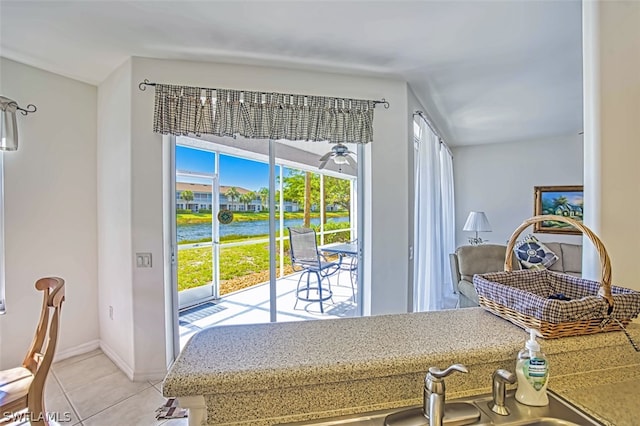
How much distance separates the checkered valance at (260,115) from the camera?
8.13 feet

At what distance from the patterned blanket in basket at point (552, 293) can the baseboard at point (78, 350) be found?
341 cm

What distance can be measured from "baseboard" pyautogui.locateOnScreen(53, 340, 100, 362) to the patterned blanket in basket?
341 cm

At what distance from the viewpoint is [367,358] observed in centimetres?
82

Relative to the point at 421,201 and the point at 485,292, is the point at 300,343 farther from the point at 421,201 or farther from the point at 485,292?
the point at 421,201

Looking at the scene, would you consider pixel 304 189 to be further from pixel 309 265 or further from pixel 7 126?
pixel 7 126

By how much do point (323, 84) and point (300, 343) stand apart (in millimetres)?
2401

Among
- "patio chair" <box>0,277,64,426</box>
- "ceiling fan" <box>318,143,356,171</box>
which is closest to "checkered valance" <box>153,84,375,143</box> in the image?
"ceiling fan" <box>318,143,356,171</box>

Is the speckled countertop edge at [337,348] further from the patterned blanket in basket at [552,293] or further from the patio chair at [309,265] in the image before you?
the patio chair at [309,265]

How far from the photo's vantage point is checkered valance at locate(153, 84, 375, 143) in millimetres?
2477

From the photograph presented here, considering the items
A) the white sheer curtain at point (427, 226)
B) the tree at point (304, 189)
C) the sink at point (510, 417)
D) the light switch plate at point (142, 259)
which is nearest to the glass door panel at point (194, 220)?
the light switch plate at point (142, 259)

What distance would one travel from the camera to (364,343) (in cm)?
92

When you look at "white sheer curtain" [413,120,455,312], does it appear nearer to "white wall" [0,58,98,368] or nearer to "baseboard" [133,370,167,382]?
"baseboard" [133,370,167,382]

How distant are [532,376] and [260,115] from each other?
2390mm

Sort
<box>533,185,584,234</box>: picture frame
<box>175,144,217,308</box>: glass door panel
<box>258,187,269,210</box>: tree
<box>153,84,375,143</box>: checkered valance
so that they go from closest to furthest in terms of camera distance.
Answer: <box>153,84,375,143</box>: checkered valance < <box>175,144,217,308</box>: glass door panel < <box>258,187,269,210</box>: tree < <box>533,185,584,234</box>: picture frame
